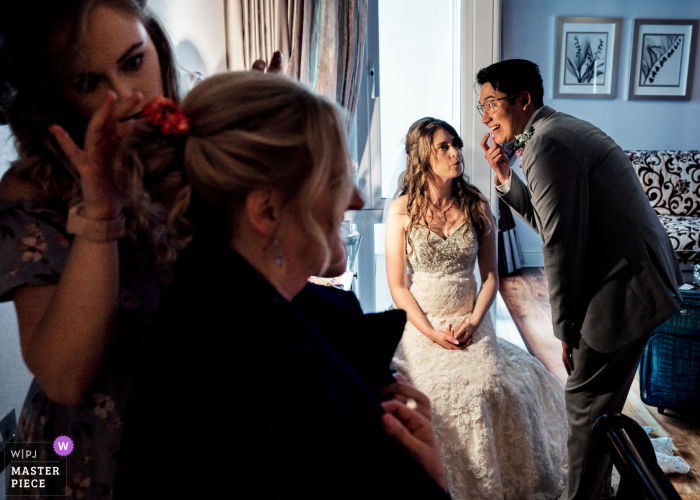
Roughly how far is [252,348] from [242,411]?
8 centimetres

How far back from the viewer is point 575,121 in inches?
74.7

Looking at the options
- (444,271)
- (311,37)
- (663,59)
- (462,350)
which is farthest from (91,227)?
(663,59)

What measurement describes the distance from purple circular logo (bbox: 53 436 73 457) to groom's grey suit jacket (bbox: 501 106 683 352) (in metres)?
1.56

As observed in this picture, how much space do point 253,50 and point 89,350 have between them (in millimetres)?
2509

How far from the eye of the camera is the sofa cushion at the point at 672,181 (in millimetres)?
4953

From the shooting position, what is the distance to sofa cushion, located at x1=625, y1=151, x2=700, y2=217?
16.3ft

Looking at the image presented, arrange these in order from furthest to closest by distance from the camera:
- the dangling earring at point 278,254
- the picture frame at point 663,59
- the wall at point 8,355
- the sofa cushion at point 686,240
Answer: the picture frame at point 663,59
the sofa cushion at point 686,240
the wall at point 8,355
the dangling earring at point 278,254

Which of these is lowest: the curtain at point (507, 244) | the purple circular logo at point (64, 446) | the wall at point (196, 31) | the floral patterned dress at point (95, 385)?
the curtain at point (507, 244)

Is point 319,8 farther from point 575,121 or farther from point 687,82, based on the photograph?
point 687,82

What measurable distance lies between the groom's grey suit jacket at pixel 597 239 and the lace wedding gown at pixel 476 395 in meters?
0.37

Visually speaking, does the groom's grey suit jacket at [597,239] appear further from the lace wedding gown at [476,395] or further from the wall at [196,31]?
the wall at [196,31]

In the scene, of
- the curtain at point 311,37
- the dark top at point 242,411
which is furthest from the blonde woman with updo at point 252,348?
the curtain at point 311,37

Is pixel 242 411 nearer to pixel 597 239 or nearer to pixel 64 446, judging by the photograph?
pixel 64 446

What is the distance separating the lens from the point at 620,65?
5242 millimetres
